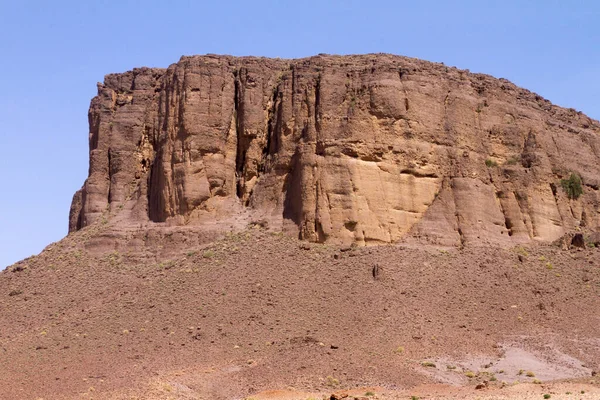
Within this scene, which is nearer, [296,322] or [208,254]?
[296,322]

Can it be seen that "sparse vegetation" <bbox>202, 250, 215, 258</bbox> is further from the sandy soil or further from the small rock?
the small rock

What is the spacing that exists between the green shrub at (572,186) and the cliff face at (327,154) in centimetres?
36

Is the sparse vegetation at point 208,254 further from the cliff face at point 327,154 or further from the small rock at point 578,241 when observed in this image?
the small rock at point 578,241

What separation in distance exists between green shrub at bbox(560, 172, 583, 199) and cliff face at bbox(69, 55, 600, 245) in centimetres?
36

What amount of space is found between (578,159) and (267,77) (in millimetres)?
18280

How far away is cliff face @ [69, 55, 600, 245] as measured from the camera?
56.2 meters

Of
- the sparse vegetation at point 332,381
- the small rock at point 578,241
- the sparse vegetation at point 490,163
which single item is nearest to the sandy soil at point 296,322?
the sparse vegetation at point 332,381

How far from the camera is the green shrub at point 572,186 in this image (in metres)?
63.4

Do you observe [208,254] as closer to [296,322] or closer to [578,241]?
[296,322]

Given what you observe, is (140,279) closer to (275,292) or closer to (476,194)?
(275,292)

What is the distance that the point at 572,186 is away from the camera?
63.5m

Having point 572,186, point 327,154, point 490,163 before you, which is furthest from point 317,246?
point 572,186

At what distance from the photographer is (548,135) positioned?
64312 mm

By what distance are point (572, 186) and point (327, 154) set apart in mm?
15264
